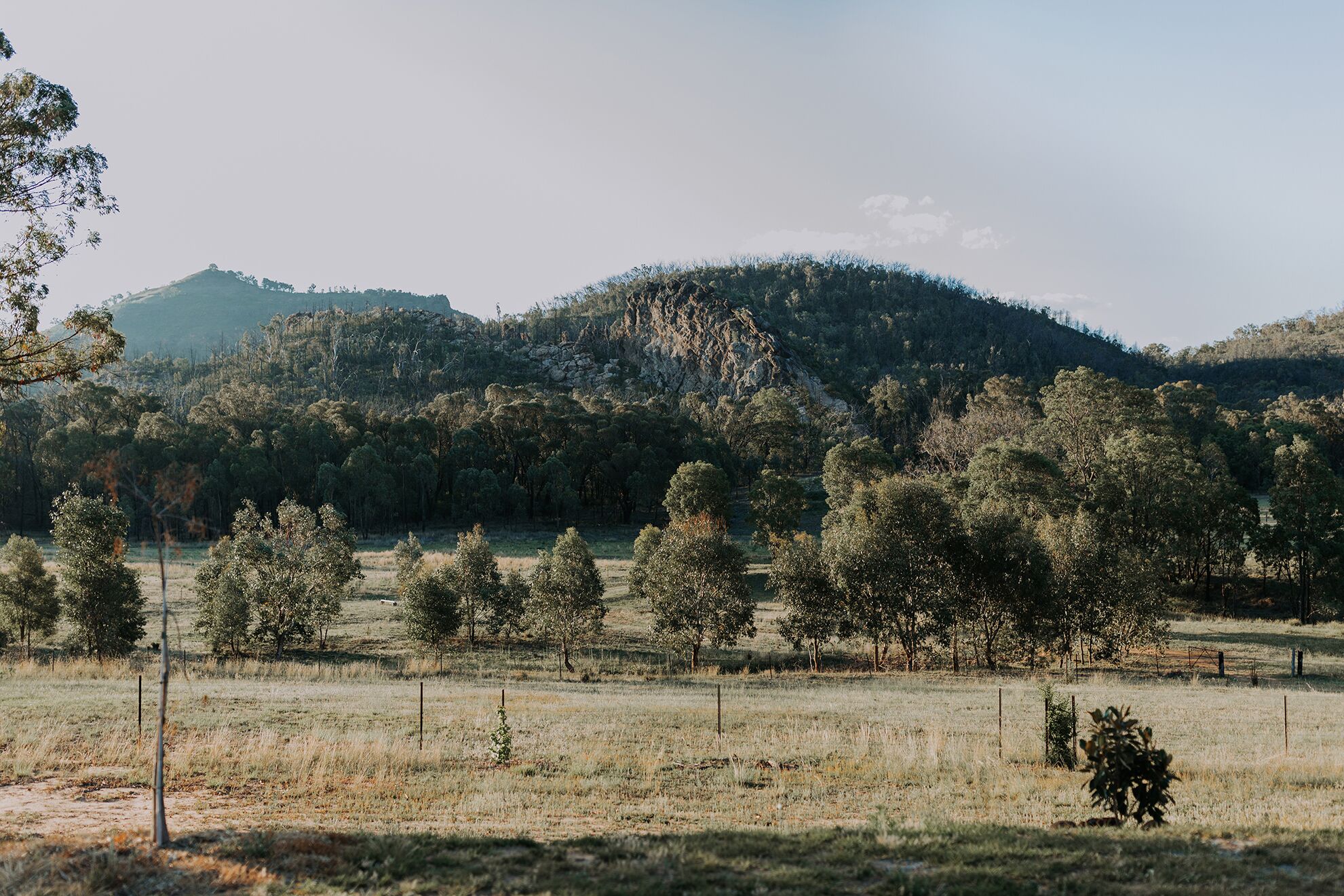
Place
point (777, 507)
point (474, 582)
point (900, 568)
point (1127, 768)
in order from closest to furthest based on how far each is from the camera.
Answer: point (1127, 768), point (900, 568), point (474, 582), point (777, 507)

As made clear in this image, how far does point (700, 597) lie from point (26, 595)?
29.8m

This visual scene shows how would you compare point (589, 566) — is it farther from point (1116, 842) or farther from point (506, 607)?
point (1116, 842)

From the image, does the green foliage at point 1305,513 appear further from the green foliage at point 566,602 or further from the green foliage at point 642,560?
the green foliage at point 566,602

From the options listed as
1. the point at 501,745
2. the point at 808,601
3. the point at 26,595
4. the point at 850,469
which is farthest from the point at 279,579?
the point at 850,469

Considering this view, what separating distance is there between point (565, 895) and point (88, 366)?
16.2 m

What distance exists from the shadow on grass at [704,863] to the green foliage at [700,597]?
1065 inches

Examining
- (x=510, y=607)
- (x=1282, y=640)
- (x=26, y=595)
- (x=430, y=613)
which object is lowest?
(x=1282, y=640)

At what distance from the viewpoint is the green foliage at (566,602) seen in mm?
A: 37719

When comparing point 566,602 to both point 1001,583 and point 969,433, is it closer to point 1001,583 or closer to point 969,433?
point 1001,583

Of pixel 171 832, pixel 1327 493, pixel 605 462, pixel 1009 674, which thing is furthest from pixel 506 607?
pixel 605 462

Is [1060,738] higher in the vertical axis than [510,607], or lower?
higher

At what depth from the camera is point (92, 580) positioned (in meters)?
32.2

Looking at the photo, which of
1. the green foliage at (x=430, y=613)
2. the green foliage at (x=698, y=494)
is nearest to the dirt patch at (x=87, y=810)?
the green foliage at (x=430, y=613)

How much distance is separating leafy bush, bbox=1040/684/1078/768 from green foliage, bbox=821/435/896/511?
46.5 metres
